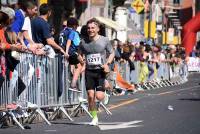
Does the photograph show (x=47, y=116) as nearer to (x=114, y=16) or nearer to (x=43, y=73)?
(x=43, y=73)

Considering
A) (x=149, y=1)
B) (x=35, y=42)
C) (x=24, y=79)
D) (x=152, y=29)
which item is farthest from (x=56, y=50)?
(x=149, y=1)

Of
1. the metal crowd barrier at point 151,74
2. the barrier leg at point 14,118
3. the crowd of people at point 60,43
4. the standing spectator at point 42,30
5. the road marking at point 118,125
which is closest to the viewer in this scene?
the barrier leg at point 14,118

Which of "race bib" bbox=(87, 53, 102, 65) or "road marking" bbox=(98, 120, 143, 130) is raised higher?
"race bib" bbox=(87, 53, 102, 65)

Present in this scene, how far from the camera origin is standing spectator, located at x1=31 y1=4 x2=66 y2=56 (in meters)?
15.9

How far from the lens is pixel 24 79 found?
14.8 meters

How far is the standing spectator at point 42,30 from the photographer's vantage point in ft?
52.3

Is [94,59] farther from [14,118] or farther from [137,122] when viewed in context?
[14,118]

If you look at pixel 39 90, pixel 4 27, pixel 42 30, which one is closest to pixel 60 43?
pixel 42 30

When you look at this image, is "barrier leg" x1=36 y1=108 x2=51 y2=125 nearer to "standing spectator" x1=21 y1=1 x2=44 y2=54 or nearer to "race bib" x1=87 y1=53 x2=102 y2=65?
"standing spectator" x1=21 y1=1 x2=44 y2=54

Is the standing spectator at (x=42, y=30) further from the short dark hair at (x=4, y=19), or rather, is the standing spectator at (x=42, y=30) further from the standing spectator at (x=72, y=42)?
the short dark hair at (x=4, y=19)

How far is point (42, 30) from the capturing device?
16.0 metres

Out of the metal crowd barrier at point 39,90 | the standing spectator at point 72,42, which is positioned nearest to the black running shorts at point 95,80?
the metal crowd barrier at point 39,90

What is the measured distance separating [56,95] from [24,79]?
1530 mm

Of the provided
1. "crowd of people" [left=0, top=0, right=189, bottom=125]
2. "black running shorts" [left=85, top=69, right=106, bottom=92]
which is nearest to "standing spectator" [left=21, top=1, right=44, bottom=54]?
"crowd of people" [left=0, top=0, right=189, bottom=125]
